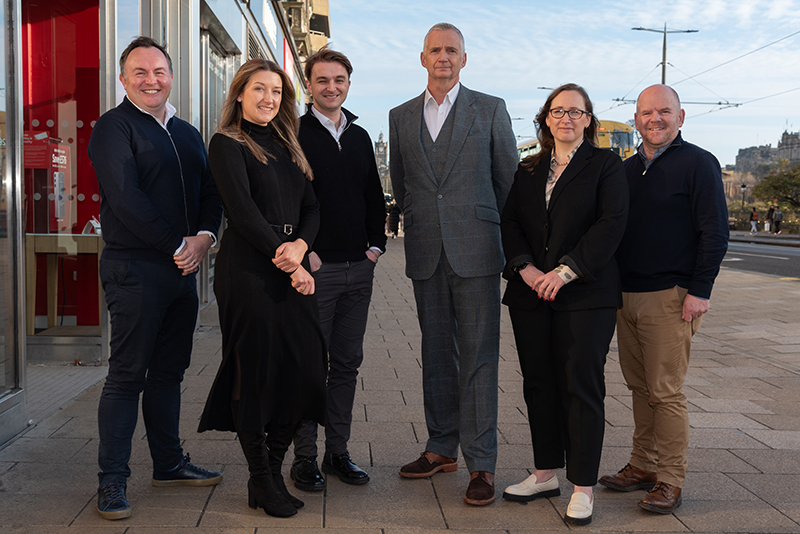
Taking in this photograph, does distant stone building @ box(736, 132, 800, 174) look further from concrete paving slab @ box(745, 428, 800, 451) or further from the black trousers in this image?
the black trousers

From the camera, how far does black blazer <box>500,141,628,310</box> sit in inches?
121

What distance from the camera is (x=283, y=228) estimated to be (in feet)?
10.2

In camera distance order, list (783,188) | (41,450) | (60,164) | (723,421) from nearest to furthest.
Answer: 1. (41,450)
2. (723,421)
3. (60,164)
4. (783,188)

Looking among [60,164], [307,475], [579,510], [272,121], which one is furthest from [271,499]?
[60,164]

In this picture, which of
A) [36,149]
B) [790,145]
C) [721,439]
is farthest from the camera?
[790,145]

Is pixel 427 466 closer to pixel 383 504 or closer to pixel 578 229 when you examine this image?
pixel 383 504

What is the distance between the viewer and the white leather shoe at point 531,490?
3297mm

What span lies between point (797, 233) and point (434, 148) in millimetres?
51628

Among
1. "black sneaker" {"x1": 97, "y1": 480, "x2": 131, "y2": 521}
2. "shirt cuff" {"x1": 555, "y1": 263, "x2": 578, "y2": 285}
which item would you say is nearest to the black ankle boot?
"black sneaker" {"x1": 97, "y1": 480, "x2": 131, "y2": 521}

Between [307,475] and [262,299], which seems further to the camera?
[307,475]

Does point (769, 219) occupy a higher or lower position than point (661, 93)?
lower

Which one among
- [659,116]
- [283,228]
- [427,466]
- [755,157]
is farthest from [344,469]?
[755,157]

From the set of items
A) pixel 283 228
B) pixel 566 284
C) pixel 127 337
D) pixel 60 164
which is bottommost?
pixel 127 337

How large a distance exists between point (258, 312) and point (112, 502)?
39.3 inches
